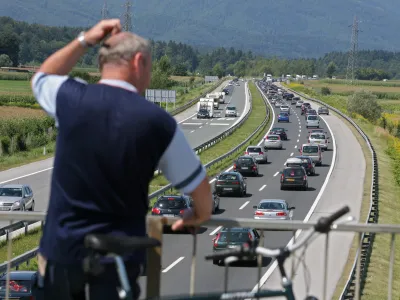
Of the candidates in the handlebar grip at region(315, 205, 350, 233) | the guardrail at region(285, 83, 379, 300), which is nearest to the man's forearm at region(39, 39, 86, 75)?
the handlebar grip at region(315, 205, 350, 233)

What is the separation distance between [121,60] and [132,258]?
106 cm

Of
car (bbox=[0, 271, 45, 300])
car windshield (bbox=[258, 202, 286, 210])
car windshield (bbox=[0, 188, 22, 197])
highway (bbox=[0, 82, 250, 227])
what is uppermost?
car (bbox=[0, 271, 45, 300])

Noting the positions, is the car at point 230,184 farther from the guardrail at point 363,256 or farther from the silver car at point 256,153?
the silver car at point 256,153

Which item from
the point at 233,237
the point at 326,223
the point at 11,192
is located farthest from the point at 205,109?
the point at 326,223

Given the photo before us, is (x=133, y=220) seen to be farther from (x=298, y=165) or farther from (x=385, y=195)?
(x=298, y=165)

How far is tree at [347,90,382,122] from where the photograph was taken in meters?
112

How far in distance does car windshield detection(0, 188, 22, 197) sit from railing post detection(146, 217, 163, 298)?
2906cm

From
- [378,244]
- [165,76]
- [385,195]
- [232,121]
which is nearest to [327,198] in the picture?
[385,195]

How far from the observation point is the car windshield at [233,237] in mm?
25672

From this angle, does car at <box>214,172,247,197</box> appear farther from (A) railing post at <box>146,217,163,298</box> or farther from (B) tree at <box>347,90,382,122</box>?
(B) tree at <box>347,90,382,122</box>

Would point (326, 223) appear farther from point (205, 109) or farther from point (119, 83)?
point (205, 109)

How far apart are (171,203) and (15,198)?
6.40 metres

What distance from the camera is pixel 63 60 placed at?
4.86 m

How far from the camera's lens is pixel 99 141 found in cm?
435
